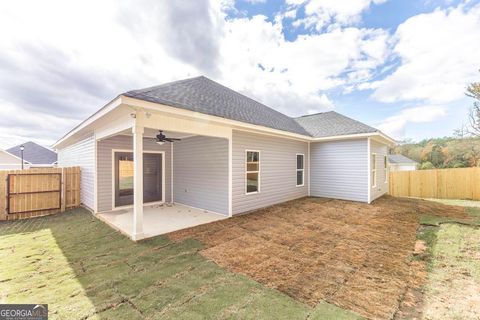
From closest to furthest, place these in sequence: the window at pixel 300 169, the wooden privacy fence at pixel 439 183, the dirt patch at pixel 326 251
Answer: the dirt patch at pixel 326 251 → the window at pixel 300 169 → the wooden privacy fence at pixel 439 183

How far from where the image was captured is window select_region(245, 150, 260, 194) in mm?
6960

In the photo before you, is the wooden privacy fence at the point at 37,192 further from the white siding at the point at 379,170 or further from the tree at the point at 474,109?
the tree at the point at 474,109

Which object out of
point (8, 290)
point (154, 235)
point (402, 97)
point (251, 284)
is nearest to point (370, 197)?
point (251, 284)

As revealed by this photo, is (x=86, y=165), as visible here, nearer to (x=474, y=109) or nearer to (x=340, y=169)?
(x=340, y=169)

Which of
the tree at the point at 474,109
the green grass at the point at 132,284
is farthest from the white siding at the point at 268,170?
the tree at the point at 474,109

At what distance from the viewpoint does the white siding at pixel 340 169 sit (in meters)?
8.34

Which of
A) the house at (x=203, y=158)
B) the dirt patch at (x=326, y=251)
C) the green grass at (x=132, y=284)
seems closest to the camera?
the green grass at (x=132, y=284)

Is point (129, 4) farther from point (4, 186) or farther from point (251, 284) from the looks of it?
point (251, 284)

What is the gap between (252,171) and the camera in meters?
7.05

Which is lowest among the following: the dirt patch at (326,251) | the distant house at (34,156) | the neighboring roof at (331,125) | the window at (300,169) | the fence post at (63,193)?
the dirt patch at (326,251)

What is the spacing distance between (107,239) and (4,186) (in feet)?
17.0

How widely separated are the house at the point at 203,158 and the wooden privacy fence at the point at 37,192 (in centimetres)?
46

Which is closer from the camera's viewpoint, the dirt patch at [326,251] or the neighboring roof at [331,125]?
the dirt patch at [326,251]

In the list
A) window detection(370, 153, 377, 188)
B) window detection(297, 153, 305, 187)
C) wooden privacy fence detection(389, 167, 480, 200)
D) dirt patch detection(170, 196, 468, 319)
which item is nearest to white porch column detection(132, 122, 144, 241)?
dirt patch detection(170, 196, 468, 319)
